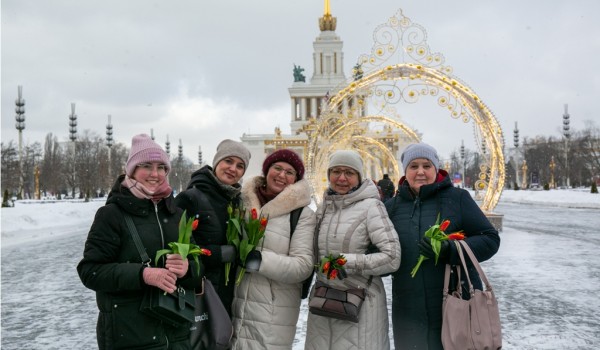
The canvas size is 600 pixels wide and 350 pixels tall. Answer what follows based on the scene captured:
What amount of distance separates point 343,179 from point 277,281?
0.83 meters

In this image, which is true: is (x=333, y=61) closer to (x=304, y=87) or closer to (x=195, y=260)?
(x=304, y=87)

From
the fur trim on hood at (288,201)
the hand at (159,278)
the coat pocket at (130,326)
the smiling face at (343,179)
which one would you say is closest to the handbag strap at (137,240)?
the hand at (159,278)

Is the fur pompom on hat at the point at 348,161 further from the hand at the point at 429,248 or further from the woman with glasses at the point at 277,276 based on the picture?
the hand at the point at 429,248

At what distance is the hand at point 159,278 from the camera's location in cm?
252

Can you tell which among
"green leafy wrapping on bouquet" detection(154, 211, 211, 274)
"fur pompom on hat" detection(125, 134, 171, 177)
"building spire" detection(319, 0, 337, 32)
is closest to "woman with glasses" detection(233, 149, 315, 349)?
"green leafy wrapping on bouquet" detection(154, 211, 211, 274)

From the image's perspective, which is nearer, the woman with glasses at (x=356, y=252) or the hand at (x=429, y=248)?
the hand at (x=429, y=248)

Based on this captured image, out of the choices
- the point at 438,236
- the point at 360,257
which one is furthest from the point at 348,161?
the point at 438,236

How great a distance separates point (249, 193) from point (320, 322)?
1.02 m

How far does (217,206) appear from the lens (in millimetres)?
3357

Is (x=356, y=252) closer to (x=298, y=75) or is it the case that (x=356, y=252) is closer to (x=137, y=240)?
(x=137, y=240)

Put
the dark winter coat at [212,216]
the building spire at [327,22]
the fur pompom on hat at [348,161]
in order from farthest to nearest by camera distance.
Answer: the building spire at [327,22] < the fur pompom on hat at [348,161] < the dark winter coat at [212,216]

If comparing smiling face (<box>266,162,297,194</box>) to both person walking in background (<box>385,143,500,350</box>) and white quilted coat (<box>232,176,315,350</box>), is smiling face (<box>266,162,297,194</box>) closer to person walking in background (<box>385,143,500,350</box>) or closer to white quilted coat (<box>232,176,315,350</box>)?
white quilted coat (<box>232,176,315,350</box>)

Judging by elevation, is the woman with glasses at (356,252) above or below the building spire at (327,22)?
below

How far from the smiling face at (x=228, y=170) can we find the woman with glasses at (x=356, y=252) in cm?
71
